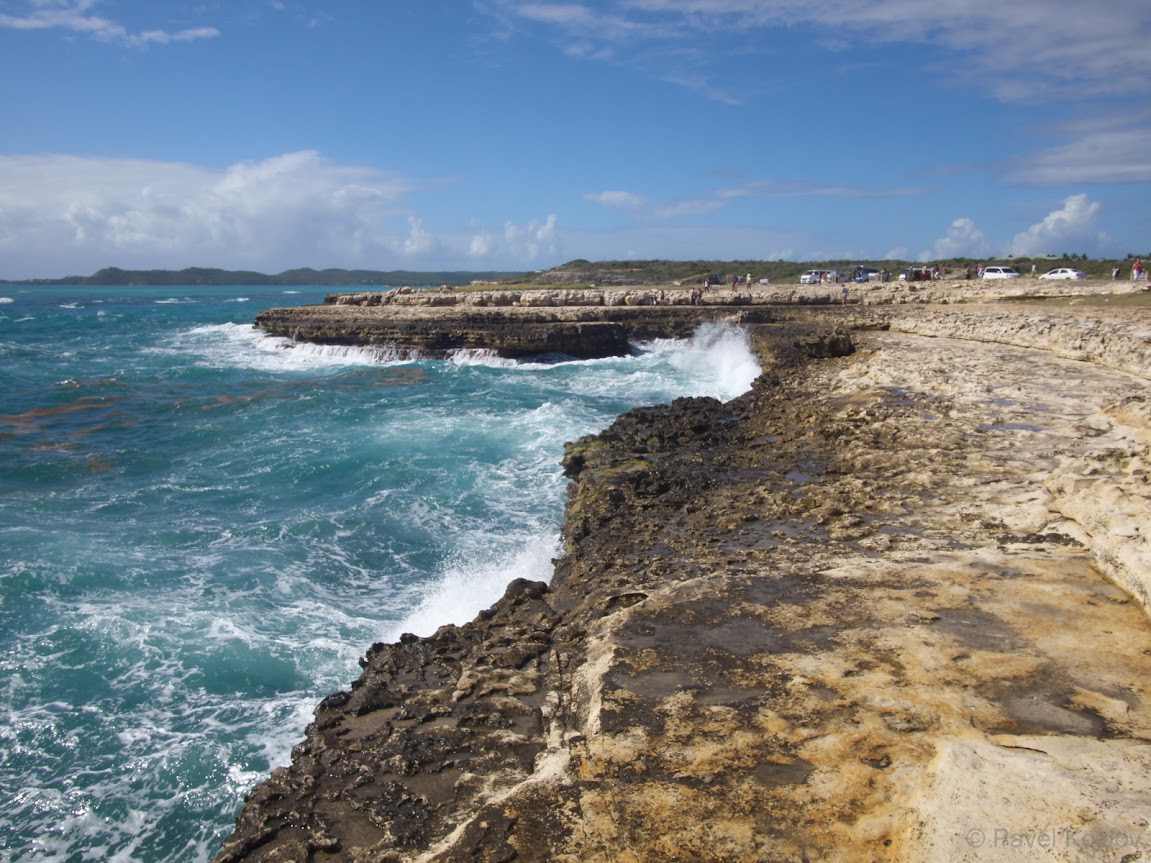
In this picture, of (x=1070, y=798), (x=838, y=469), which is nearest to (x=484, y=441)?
(x=838, y=469)

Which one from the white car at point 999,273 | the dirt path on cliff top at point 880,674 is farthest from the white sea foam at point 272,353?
the white car at point 999,273

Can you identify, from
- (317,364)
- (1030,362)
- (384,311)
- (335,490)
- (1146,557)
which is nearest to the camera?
(1146,557)

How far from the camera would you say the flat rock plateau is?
11.7 feet

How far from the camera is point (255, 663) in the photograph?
Answer: 8.09 meters

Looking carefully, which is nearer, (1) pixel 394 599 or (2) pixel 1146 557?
(2) pixel 1146 557

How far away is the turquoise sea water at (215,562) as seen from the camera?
6.46 metres

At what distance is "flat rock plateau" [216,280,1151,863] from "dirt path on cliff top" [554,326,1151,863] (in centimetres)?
2

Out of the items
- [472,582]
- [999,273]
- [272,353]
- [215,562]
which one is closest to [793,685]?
[472,582]

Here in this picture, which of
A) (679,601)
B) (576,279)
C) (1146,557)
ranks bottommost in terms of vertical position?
(679,601)

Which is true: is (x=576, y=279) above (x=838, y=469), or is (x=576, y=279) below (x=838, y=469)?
above

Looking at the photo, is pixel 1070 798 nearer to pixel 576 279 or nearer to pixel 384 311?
pixel 384 311

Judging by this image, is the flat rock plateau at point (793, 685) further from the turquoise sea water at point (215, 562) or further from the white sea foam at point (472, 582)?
the turquoise sea water at point (215, 562)

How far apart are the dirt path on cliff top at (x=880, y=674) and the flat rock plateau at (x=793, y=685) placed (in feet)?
0.06

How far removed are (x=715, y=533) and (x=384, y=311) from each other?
126ft
